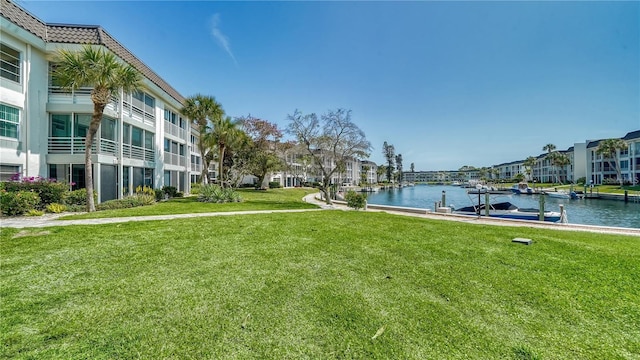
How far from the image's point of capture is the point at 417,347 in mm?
3109

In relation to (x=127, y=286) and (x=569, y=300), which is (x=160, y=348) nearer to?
(x=127, y=286)

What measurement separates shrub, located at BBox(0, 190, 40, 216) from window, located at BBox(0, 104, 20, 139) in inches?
142

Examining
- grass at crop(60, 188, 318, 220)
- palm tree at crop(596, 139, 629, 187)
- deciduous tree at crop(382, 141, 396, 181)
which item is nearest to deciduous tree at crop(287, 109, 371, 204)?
grass at crop(60, 188, 318, 220)

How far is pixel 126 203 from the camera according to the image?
15.2 m

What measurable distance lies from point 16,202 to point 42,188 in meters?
2.05

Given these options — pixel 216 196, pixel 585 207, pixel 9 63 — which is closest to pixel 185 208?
pixel 216 196

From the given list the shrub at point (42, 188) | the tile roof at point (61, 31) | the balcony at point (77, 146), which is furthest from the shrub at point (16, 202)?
the tile roof at point (61, 31)

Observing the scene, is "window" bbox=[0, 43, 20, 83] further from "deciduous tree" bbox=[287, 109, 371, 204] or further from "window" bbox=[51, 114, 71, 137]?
"deciduous tree" bbox=[287, 109, 371, 204]

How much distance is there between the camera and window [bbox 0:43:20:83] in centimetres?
1284

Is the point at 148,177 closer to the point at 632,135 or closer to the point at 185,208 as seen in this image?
the point at 185,208

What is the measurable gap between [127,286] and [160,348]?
84.8 inches

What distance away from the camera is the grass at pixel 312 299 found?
3.11 m

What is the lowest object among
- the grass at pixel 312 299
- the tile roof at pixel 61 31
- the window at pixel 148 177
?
the grass at pixel 312 299

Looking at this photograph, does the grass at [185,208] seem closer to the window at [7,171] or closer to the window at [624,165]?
the window at [7,171]
